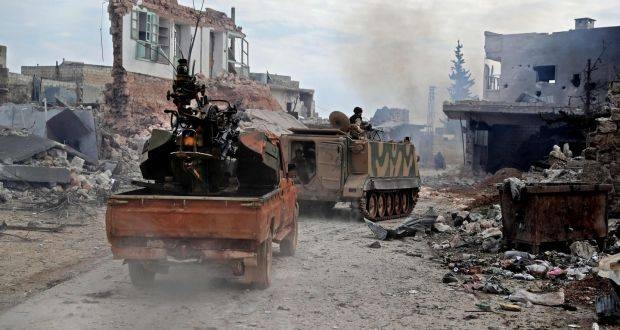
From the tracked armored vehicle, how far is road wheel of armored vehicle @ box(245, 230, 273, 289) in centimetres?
773

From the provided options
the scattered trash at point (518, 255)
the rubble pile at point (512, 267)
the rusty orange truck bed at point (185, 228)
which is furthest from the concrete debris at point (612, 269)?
the scattered trash at point (518, 255)

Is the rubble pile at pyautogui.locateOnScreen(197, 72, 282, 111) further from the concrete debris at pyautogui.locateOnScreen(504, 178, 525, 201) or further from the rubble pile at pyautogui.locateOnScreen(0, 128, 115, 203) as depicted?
the concrete debris at pyautogui.locateOnScreen(504, 178, 525, 201)

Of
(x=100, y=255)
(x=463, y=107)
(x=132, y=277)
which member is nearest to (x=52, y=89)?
(x=463, y=107)

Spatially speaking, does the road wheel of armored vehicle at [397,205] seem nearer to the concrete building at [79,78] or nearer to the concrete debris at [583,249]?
the concrete debris at [583,249]

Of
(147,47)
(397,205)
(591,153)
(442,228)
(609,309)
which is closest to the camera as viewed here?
(609,309)

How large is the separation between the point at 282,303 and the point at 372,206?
32.1 feet

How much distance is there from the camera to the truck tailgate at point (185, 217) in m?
7.87

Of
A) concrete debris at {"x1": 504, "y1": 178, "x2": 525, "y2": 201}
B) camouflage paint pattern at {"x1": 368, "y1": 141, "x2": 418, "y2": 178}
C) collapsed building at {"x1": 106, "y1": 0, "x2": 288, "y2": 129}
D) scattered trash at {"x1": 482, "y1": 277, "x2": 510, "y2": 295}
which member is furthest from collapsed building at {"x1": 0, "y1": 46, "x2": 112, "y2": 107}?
scattered trash at {"x1": 482, "y1": 277, "x2": 510, "y2": 295}

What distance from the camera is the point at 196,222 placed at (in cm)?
789

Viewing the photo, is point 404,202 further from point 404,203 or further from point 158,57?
point 158,57

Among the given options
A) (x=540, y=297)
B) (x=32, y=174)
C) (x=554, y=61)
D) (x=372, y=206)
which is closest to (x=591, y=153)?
(x=372, y=206)

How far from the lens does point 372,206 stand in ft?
57.3

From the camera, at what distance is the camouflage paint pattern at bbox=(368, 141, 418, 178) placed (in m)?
17.4

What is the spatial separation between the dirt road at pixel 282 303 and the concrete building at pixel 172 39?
54.5 ft
